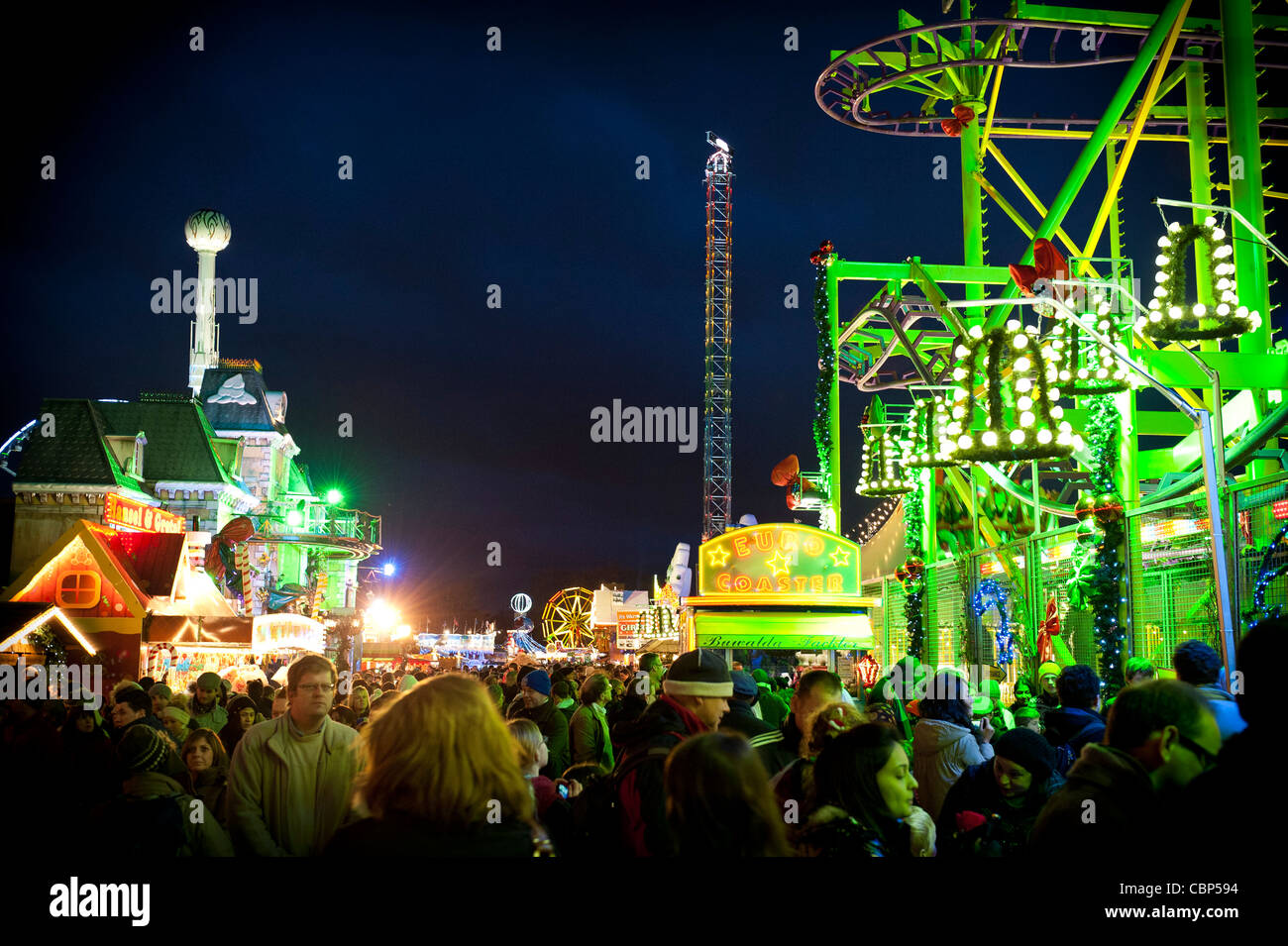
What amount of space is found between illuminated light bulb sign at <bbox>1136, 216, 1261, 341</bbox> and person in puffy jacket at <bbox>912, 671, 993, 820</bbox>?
7.14 meters

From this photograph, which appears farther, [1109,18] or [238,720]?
[1109,18]

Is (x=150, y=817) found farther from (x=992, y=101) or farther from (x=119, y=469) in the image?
(x=119, y=469)

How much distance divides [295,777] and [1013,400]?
401 inches

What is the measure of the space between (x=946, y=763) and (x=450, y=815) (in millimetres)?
3843

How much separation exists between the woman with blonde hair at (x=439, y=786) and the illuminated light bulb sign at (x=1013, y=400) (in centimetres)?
1069

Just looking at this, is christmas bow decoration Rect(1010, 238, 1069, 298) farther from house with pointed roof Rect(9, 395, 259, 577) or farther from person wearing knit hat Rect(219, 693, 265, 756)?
house with pointed roof Rect(9, 395, 259, 577)

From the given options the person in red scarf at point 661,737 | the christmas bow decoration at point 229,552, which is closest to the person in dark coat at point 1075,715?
the person in red scarf at point 661,737

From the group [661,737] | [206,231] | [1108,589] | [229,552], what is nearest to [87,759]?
[661,737]

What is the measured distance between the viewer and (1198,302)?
11914mm

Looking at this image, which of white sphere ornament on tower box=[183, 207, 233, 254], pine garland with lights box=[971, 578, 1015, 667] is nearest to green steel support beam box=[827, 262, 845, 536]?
pine garland with lights box=[971, 578, 1015, 667]

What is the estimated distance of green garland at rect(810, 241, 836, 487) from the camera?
28.8 meters

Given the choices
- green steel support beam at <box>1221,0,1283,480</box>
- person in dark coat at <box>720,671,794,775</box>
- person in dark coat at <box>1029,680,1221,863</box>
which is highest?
green steel support beam at <box>1221,0,1283,480</box>
